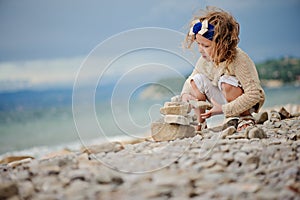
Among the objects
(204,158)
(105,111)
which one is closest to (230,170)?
(204,158)

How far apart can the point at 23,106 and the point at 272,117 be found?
516 centimetres

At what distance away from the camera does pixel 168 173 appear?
120 centimetres

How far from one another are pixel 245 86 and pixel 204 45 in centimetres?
28

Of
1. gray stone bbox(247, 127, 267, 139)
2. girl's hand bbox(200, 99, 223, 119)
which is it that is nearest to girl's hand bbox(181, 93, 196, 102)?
girl's hand bbox(200, 99, 223, 119)

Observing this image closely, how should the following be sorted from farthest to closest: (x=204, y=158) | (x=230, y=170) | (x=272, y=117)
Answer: (x=272, y=117) → (x=204, y=158) → (x=230, y=170)

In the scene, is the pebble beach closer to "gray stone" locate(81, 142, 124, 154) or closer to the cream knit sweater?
"gray stone" locate(81, 142, 124, 154)

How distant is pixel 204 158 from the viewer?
135cm

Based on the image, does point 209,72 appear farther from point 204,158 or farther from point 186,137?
point 204,158

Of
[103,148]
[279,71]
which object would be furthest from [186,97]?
[279,71]

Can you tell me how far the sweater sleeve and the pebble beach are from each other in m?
0.39

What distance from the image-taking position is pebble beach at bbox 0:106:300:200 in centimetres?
107

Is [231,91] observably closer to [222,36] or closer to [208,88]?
[208,88]

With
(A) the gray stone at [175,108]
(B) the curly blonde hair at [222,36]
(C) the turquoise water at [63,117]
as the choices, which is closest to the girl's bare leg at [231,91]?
(B) the curly blonde hair at [222,36]

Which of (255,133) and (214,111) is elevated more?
(214,111)
